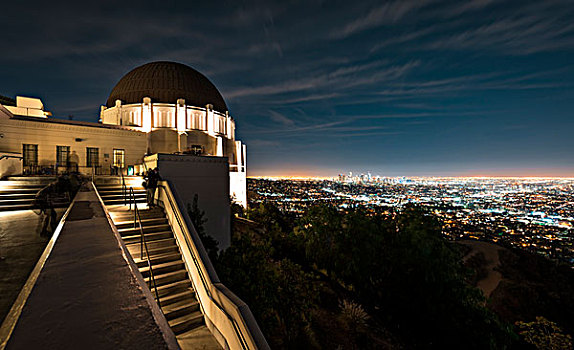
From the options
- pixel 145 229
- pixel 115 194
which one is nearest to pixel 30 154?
pixel 115 194

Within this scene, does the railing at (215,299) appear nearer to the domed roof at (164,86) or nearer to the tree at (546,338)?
the tree at (546,338)

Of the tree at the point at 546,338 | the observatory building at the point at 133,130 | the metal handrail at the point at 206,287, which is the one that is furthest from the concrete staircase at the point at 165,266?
the tree at the point at 546,338

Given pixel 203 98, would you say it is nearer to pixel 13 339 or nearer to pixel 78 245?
pixel 78 245

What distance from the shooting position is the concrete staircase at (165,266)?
17.8ft

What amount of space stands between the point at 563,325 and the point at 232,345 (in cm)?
2859

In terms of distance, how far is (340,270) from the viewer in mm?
17297

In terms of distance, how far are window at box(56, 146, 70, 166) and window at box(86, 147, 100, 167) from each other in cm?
128

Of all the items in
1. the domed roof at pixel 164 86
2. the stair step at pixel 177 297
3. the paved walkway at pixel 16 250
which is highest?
the domed roof at pixel 164 86

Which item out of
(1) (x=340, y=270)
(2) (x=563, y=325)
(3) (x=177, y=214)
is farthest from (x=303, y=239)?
(2) (x=563, y=325)

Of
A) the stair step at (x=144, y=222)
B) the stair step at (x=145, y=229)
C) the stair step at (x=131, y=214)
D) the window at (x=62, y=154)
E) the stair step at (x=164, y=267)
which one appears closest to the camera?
the stair step at (x=164, y=267)

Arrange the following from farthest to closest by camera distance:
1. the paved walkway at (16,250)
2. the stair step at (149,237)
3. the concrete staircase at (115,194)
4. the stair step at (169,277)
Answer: the concrete staircase at (115,194)
the stair step at (149,237)
the stair step at (169,277)
the paved walkway at (16,250)

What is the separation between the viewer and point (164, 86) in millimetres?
31562

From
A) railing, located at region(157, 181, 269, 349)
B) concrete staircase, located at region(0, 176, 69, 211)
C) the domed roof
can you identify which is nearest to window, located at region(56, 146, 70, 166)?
concrete staircase, located at region(0, 176, 69, 211)

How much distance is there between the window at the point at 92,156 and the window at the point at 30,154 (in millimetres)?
3136
